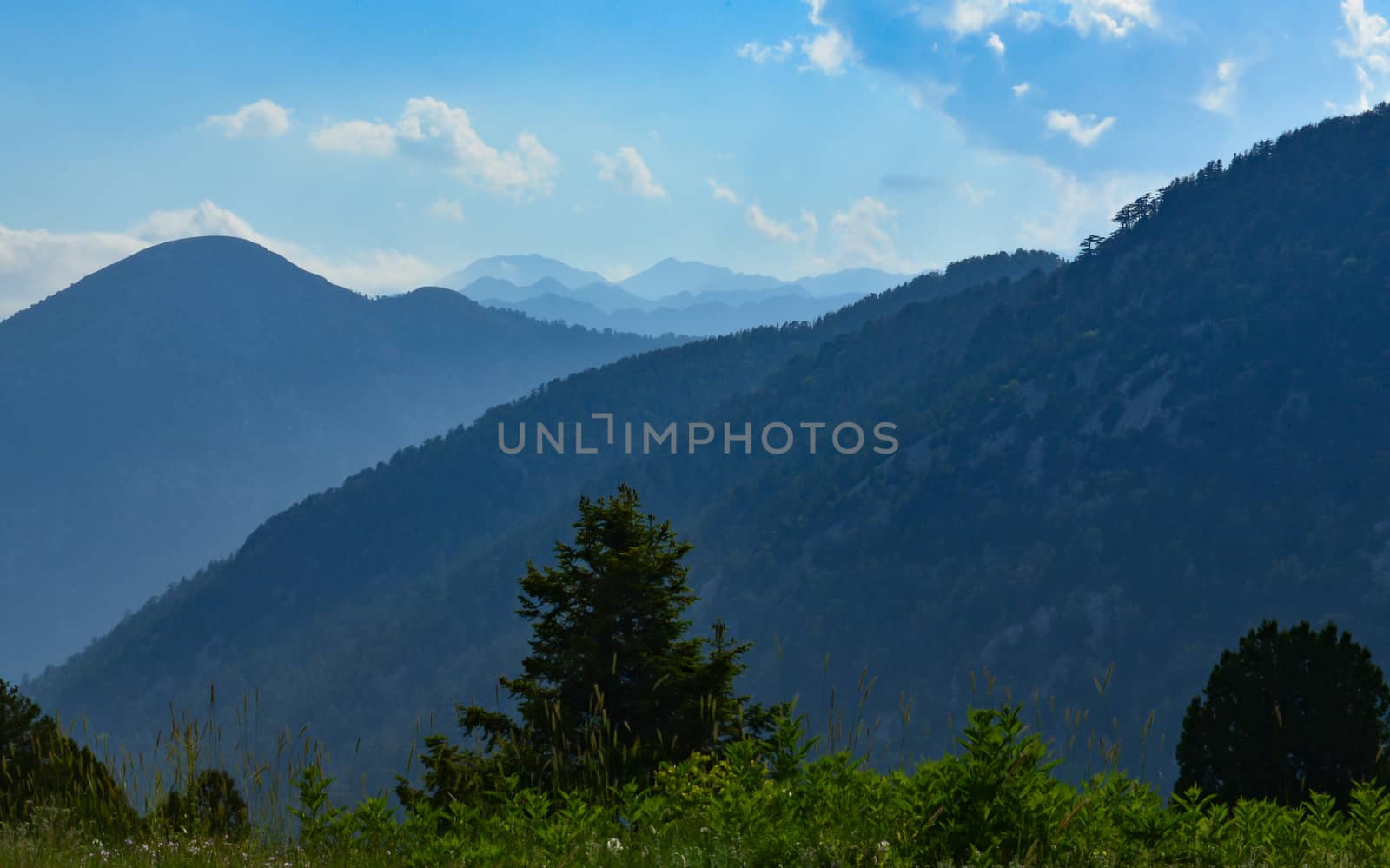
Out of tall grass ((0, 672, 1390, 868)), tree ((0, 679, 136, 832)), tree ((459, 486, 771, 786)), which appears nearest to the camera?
tall grass ((0, 672, 1390, 868))

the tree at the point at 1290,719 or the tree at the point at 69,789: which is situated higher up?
the tree at the point at 69,789

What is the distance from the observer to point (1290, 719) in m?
19.4

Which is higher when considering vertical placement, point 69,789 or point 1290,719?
point 69,789

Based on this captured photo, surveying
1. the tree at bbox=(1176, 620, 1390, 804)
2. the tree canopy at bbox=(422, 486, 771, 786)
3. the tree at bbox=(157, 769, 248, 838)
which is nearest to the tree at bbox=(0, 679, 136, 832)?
the tree at bbox=(157, 769, 248, 838)

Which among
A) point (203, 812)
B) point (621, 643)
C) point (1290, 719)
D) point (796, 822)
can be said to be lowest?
point (1290, 719)

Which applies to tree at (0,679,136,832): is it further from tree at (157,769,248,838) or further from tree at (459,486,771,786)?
tree at (459,486,771,786)

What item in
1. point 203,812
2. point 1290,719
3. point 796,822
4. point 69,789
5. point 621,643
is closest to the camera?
point 796,822

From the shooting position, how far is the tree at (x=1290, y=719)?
61.4ft

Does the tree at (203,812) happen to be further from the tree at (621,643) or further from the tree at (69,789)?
the tree at (621,643)

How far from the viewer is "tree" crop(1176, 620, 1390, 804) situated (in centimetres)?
1870

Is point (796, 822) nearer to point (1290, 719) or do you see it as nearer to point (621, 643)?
point (621, 643)

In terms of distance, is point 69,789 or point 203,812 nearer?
point 203,812

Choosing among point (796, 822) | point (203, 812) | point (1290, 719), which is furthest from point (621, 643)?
point (796, 822)

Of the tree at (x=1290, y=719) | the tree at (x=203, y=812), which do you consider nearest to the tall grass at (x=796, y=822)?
the tree at (x=203, y=812)
